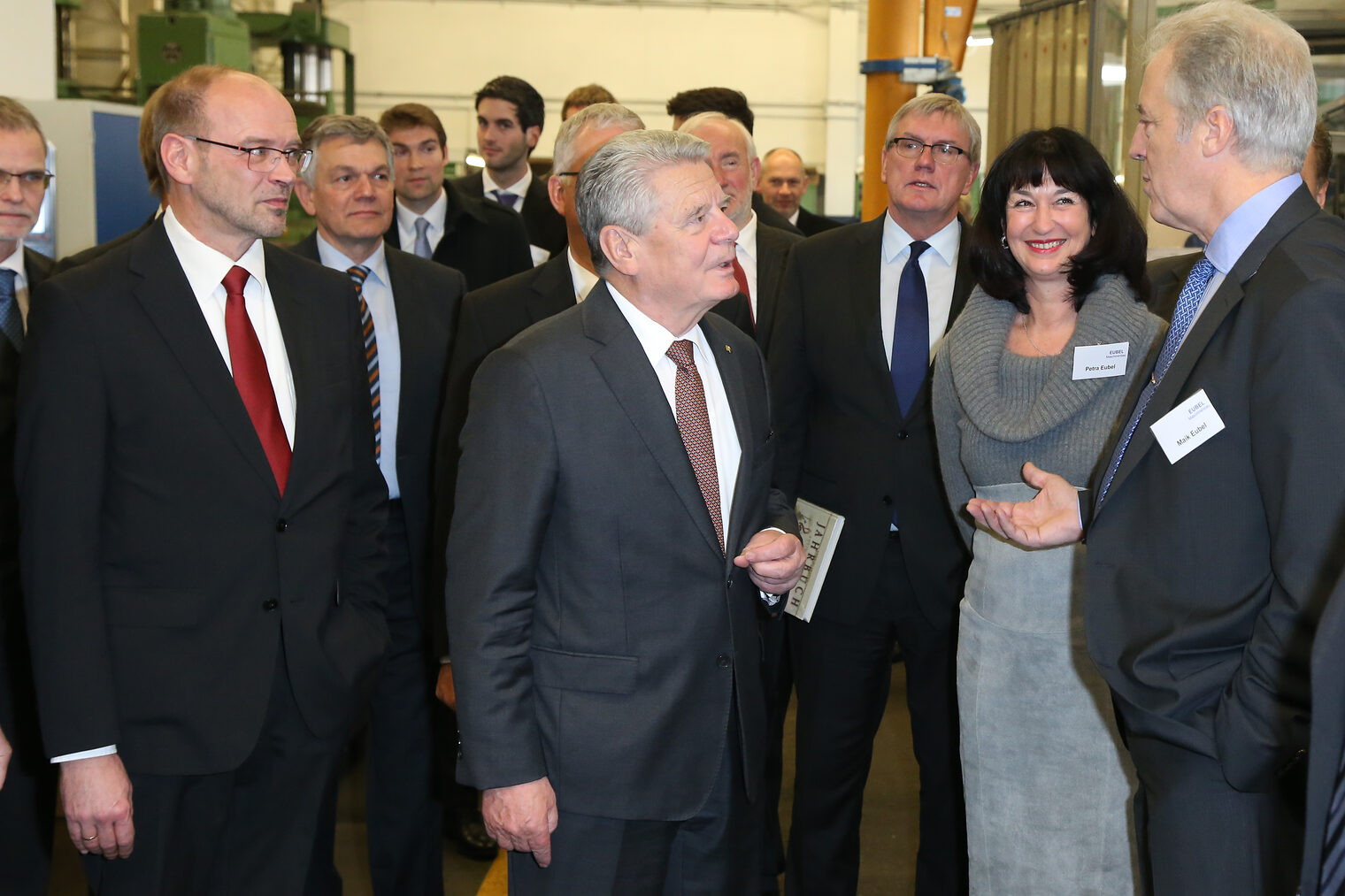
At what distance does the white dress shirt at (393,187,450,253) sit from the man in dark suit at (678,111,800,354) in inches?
38.1

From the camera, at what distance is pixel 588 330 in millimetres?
1977

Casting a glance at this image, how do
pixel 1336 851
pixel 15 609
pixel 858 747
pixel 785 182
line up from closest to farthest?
pixel 1336 851 < pixel 15 609 < pixel 858 747 < pixel 785 182

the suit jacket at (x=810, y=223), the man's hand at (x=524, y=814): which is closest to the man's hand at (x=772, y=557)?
the man's hand at (x=524, y=814)

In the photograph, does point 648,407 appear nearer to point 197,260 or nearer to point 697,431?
point 697,431

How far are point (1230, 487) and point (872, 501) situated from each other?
1.29 m

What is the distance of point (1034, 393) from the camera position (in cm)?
233

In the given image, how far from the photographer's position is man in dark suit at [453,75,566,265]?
201 inches

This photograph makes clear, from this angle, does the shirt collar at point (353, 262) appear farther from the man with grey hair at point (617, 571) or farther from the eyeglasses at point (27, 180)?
the man with grey hair at point (617, 571)

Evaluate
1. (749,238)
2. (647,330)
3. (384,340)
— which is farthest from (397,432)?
(749,238)

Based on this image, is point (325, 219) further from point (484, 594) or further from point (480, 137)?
point (480, 137)

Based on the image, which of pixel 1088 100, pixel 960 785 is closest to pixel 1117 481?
pixel 960 785

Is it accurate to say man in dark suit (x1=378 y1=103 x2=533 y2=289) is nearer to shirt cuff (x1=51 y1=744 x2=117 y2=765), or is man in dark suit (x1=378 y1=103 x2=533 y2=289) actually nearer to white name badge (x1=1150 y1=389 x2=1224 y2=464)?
shirt cuff (x1=51 y1=744 x2=117 y2=765)

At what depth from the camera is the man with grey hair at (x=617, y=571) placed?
73.3 inches

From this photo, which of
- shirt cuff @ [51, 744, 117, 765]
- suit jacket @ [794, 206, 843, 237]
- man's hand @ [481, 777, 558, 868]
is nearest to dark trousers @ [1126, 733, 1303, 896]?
man's hand @ [481, 777, 558, 868]
